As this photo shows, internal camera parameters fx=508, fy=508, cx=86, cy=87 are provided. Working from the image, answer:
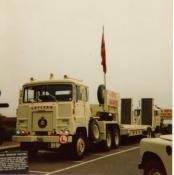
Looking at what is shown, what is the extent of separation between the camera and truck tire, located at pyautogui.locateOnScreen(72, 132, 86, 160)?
14219mm

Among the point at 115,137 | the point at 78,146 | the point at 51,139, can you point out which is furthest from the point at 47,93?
the point at 115,137

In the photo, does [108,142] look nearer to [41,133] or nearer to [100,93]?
[100,93]

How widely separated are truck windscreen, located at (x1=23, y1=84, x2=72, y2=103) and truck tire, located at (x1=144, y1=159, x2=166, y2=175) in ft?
21.8

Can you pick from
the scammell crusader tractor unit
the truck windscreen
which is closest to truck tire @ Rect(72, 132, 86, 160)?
the scammell crusader tractor unit

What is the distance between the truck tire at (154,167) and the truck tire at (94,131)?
→ 7764mm

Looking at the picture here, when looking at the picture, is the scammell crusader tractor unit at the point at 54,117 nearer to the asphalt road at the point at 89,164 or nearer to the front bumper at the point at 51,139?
the front bumper at the point at 51,139

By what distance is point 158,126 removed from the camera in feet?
88.5

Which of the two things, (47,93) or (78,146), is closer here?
(78,146)

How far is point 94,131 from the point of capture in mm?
16234

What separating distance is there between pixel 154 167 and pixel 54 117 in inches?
261

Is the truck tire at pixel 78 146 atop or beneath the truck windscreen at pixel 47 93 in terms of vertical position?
beneath

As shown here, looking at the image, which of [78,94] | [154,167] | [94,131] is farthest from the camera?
[94,131]

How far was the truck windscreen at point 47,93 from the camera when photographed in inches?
575

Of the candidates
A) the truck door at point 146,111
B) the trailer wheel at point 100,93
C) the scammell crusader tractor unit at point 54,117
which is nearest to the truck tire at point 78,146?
the scammell crusader tractor unit at point 54,117
